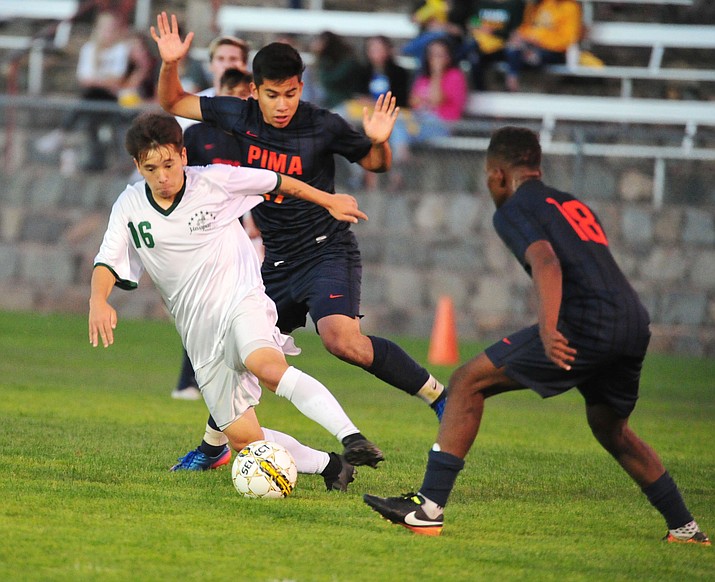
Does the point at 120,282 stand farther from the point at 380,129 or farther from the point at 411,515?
the point at 411,515

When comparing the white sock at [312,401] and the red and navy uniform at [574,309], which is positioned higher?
the red and navy uniform at [574,309]

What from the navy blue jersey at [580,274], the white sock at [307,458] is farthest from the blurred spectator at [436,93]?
the navy blue jersey at [580,274]

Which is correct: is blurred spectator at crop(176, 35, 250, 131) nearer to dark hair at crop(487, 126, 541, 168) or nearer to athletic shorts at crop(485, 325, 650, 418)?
dark hair at crop(487, 126, 541, 168)

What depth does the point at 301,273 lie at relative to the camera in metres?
7.35

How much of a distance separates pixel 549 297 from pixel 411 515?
1100 millimetres

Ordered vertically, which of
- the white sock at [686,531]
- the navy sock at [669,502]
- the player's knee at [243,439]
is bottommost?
the player's knee at [243,439]

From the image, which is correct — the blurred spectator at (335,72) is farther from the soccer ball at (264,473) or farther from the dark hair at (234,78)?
the soccer ball at (264,473)

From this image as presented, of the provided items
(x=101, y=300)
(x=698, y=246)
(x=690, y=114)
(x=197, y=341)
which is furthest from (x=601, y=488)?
(x=690, y=114)

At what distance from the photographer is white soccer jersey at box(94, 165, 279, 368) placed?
6.24m

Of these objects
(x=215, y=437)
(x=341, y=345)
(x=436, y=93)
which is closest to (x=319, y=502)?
(x=215, y=437)

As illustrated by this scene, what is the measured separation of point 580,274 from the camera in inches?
205

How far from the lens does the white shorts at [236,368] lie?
6152 mm

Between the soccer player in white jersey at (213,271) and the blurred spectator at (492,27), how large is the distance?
1111 cm

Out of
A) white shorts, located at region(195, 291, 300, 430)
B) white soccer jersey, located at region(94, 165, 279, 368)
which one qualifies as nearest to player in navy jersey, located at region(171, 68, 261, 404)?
white shorts, located at region(195, 291, 300, 430)
